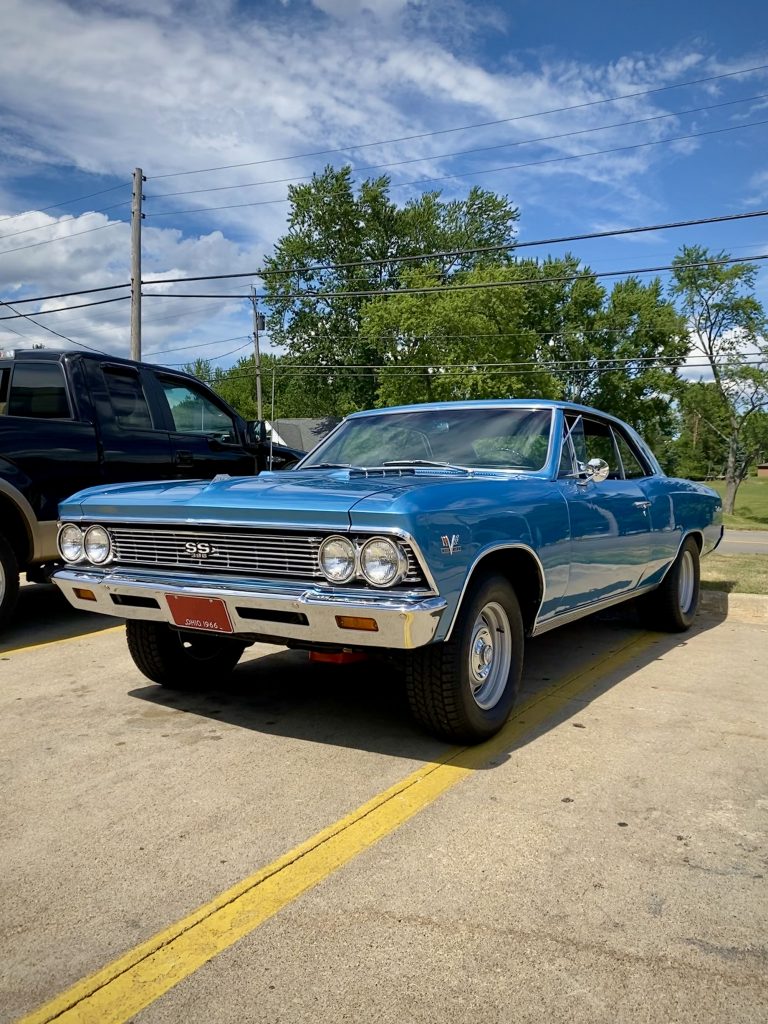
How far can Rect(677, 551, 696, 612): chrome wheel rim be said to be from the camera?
21.9 ft

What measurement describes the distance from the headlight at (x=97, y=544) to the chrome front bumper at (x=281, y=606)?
0.11m

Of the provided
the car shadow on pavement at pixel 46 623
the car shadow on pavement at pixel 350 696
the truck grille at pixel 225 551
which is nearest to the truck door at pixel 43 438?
the car shadow on pavement at pixel 46 623

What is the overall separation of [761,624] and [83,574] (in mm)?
5613

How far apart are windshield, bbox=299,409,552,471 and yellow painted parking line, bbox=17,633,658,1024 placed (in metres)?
1.65

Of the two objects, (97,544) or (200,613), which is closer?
(200,613)

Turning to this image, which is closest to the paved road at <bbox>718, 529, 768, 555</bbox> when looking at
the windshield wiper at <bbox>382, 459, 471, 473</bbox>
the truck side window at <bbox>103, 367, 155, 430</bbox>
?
the truck side window at <bbox>103, 367, 155, 430</bbox>

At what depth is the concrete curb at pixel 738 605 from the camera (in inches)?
293

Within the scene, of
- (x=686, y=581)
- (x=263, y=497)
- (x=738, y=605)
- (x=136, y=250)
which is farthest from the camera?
(x=136, y=250)

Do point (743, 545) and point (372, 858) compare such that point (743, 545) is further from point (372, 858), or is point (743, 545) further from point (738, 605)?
point (372, 858)

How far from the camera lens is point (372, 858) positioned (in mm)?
2775

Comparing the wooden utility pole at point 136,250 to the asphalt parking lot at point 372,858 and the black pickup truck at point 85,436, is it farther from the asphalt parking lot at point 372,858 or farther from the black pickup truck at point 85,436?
the asphalt parking lot at point 372,858

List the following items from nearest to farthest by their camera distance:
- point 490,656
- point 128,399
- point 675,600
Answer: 1. point 490,656
2. point 675,600
3. point 128,399

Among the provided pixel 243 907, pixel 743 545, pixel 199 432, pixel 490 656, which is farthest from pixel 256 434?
pixel 743 545

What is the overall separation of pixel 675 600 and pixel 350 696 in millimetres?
3052
